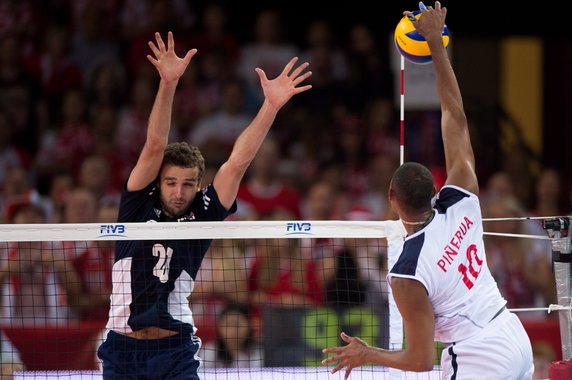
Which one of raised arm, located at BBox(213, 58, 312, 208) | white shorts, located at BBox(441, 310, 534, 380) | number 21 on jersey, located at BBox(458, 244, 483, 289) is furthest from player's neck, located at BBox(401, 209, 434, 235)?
raised arm, located at BBox(213, 58, 312, 208)

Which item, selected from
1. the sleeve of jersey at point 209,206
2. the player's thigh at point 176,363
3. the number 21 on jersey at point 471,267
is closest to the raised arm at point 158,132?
the sleeve of jersey at point 209,206

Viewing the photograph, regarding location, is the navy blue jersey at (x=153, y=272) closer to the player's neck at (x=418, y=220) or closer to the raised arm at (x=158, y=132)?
the raised arm at (x=158, y=132)

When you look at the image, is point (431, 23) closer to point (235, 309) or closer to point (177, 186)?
point (177, 186)

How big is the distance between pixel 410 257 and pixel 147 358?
6.56ft

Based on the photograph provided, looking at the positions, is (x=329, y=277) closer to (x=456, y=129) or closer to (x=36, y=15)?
(x=456, y=129)

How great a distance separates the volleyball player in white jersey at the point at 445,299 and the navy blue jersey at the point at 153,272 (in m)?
1.52

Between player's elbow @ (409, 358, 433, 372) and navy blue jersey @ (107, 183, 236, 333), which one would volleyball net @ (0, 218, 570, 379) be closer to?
navy blue jersey @ (107, 183, 236, 333)

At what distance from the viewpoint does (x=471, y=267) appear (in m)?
5.12

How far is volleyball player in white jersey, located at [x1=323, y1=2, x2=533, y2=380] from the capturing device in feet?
15.9

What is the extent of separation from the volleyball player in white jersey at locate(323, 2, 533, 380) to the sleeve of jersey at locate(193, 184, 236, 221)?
168 cm

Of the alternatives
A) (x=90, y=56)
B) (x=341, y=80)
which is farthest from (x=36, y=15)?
(x=341, y=80)

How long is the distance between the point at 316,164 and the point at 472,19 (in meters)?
3.85

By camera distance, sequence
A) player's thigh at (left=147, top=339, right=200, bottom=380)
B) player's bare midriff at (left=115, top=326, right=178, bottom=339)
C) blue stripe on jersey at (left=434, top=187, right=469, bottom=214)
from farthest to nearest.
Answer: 1. player's bare midriff at (left=115, top=326, right=178, bottom=339)
2. player's thigh at (left=147, top=339, right=200, bottom=380)
3. blue stripe on jersey at (left=434, top=187, right=469, bottom=214)

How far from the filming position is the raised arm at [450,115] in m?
5.42
